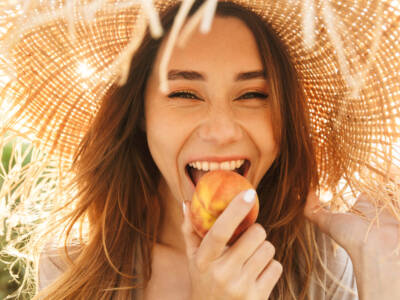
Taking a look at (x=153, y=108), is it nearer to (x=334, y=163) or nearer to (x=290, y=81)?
(x=290, y=81)

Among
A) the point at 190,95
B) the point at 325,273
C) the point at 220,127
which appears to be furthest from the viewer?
the point at 325,273

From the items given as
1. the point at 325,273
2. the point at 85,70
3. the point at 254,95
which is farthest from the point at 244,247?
the point at 85,70

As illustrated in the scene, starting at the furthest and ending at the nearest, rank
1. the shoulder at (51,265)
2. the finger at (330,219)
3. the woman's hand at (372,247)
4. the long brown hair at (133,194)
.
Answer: the shoulder at (51,265), the long brown hair at (133,194), the finger at (330,219), the woman's hand at (372,247)

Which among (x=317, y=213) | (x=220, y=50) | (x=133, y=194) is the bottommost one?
(x=133, y=194)

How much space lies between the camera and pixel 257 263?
1415 millimetres

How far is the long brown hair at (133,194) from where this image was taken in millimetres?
1862

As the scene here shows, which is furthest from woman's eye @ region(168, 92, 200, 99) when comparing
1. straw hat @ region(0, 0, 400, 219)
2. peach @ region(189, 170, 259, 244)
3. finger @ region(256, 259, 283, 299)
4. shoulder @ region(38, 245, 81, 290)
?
shoulder @ region(38, 245, 81, 290)

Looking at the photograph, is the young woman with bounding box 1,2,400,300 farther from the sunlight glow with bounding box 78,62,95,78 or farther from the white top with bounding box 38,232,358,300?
the sunlight glow with bounding box 78,62,95,78

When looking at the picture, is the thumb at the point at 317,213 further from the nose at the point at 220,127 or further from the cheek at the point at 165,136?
the cheek at the point at 165,136

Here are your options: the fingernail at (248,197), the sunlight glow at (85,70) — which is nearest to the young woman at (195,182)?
the fingernail at (248,197)

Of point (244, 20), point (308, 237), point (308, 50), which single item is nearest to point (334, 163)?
point (308, 237)

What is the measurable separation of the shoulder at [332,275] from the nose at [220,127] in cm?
71

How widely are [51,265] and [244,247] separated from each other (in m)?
1.05

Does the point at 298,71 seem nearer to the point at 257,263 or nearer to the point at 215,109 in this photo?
the point at 215,109
